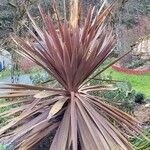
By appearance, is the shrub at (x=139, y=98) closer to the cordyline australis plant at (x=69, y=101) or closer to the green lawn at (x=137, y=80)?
the green lawn at (x=137, y=80)

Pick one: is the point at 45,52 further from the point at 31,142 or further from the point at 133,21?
the point at 133,21

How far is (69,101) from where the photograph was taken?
11.1 ft

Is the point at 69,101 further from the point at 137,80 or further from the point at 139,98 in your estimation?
the point at 137,80

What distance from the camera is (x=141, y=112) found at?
956cm

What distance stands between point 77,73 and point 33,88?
342 millimetres

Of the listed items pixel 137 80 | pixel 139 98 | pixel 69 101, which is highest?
pixel 137 80

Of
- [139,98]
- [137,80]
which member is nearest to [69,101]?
[139,98]

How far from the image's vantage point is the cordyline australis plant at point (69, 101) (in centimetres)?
318

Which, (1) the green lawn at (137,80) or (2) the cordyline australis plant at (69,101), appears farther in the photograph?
(1) the green lawn at (137,80)

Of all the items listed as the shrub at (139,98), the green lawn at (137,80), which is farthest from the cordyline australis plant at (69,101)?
the green lawn at (137,80)

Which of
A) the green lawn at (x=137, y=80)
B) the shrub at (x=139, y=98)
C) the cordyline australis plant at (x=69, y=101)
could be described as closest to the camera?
the cordyline australis plant at (x=69, y=101)

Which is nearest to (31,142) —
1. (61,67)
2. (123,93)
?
(61,67)

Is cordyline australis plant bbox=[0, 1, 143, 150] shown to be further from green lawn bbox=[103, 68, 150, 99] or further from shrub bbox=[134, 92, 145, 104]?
green lawn bbox=[103, 68, 150, 99]

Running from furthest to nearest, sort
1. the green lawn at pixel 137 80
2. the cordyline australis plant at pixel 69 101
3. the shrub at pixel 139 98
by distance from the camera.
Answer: the green lawn at pixel 137 80 → the shrub at pixel 139 98 → the cordyline australis plant at pixel 69 101
